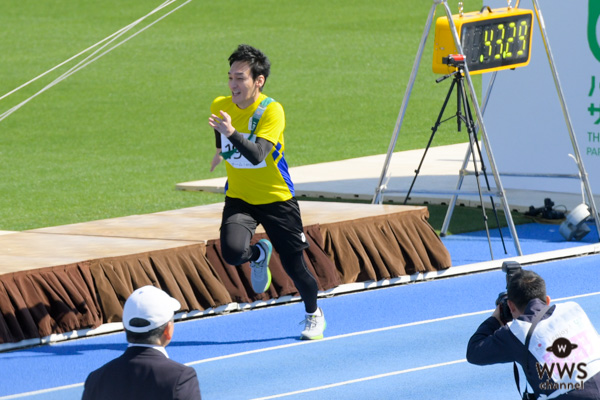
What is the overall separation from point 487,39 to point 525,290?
24.0 feet

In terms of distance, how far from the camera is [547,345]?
613 cm

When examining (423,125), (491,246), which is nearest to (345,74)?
(423,125)

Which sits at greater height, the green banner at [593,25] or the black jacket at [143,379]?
the green banner at [593,25]

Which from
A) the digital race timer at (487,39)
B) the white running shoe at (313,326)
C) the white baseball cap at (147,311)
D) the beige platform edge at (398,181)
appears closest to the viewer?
the white baseball cap at (147,311)

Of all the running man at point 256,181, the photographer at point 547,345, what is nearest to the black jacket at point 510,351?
the photographer at point 547,345

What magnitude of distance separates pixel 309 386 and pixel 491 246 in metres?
5.20

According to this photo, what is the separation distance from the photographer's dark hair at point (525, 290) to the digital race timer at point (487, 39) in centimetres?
660

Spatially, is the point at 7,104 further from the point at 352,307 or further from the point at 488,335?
the point at 488,335

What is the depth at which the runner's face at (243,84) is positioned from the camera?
9602 millimetres

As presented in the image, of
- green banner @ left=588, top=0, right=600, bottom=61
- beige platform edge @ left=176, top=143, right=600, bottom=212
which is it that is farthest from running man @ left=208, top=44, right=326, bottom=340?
green banner @ left=588, top=0, right=600, bottom=61

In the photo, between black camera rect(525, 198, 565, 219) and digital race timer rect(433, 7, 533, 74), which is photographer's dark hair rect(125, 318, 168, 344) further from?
black camera rect(525, 198, 565, 219)

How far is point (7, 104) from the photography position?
27.9 metres

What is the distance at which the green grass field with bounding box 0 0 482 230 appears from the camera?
19156mm

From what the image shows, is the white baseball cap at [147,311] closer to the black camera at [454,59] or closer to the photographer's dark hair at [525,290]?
the photographer's dark hair at [525,290]
